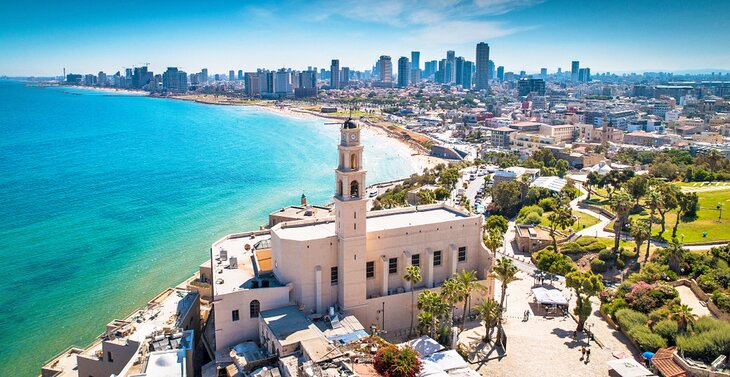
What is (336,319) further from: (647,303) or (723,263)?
(723,263)

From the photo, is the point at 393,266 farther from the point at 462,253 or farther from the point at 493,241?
the point at 493,241

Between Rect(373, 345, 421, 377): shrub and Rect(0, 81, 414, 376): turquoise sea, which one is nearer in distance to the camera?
Rect(373, 345, 421, 377): shrub

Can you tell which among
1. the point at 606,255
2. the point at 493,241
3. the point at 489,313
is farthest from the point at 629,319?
the point at 606,255

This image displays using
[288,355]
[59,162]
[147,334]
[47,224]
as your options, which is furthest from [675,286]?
[59,162]

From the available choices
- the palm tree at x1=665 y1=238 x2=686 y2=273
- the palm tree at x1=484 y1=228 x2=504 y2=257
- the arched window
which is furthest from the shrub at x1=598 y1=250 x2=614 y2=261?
the arched window

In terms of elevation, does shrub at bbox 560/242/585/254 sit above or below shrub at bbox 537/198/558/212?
below

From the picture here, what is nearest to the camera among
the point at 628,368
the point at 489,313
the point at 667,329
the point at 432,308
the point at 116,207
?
the point at 628,368

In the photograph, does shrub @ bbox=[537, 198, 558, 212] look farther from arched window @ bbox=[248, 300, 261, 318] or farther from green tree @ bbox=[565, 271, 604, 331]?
arched window @ bbox=[248, 300, 261, 318]
